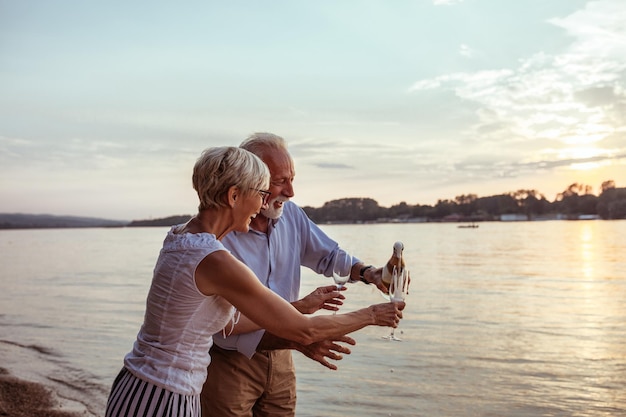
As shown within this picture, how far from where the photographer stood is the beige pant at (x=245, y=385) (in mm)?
3252

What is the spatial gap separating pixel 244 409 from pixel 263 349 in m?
0.35

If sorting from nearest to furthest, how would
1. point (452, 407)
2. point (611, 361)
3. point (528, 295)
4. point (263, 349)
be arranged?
point (263, 349) < point (452, 407) < point (611, 361) < point (528, 295)

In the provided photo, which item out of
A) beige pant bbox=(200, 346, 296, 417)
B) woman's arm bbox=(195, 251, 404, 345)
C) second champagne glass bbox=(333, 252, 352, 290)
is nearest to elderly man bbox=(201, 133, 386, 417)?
beige pant bbox=(200, 346, 296, 417)

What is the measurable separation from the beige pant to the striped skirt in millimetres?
A: 705

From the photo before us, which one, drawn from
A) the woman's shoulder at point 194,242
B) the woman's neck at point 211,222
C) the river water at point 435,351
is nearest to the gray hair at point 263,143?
the woman's neck at point 211,222

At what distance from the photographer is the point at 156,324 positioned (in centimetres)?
248

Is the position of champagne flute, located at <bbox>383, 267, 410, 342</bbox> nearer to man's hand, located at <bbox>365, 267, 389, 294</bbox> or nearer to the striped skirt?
man's hand, located at <bbox>365, 267, 389, 294</bbox>

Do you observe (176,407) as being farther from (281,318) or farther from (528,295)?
(528,295)

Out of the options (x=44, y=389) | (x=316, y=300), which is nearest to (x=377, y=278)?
(x=316, y=300)

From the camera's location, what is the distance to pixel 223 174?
2496 mm

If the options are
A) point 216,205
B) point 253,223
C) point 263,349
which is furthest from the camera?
point 253,223

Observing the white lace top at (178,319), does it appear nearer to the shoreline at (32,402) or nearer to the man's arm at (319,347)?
the man's arm at (319,347)

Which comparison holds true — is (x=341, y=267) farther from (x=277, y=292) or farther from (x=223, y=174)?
(x=223, y=174)

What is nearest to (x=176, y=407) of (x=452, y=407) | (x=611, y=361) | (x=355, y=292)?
(x=452, y=407)
